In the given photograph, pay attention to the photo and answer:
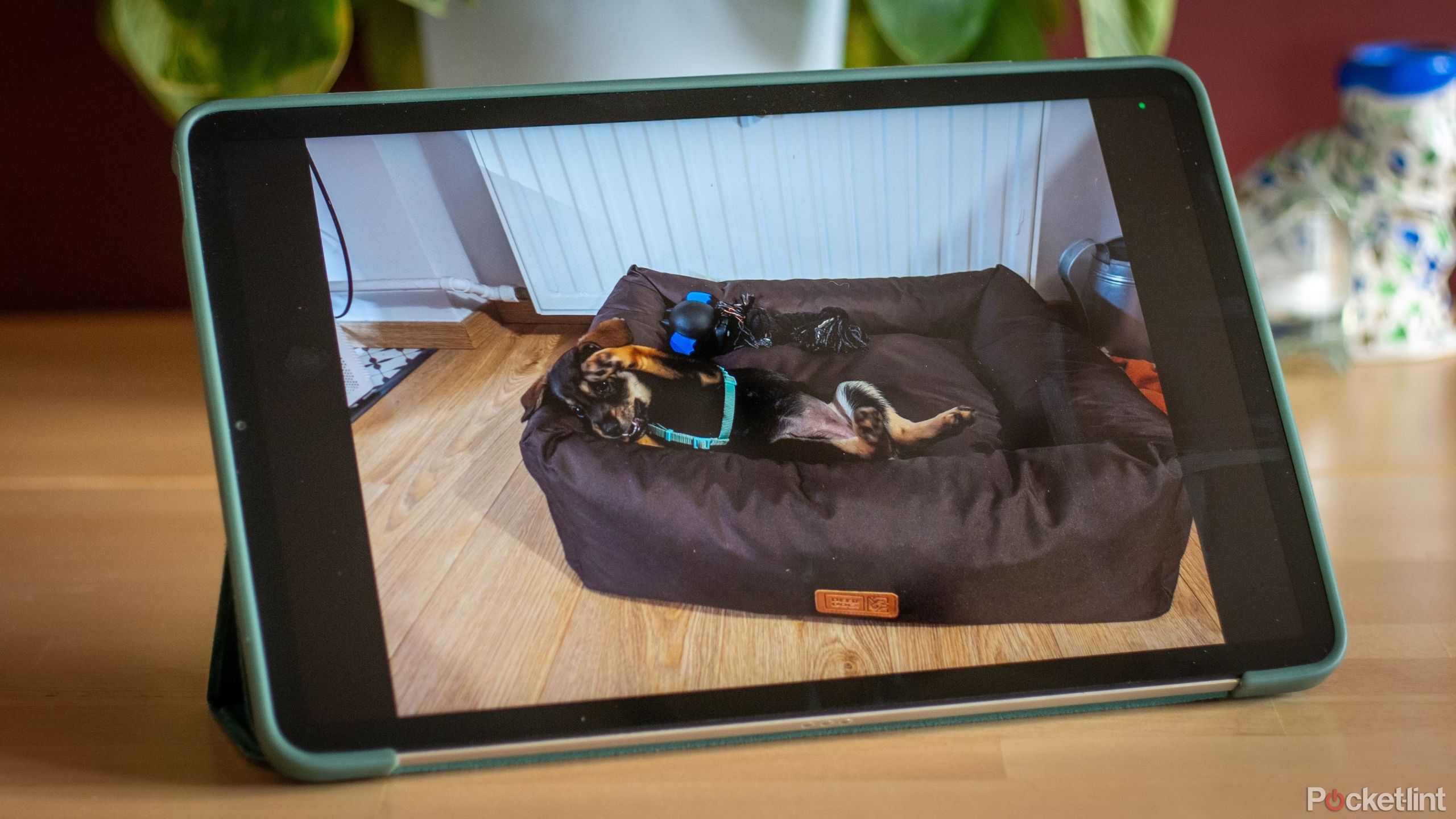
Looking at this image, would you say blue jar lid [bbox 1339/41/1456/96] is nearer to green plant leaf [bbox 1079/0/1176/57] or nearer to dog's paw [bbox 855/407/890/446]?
green plant leaf [bbox 1079/0/1176/57]

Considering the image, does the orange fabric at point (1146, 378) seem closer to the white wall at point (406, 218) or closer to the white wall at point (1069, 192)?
the white wall at point (1069, 192)

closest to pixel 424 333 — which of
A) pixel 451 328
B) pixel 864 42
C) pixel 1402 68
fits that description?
pixel 451 328

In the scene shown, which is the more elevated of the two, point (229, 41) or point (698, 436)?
point (229, 41)

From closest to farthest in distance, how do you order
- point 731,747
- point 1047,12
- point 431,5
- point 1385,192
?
point 731,747, point 431,5, point 1047,12, point 1385,192

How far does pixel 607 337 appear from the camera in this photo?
1.30 feet

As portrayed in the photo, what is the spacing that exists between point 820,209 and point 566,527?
0.17 m

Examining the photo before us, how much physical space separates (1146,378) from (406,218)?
311 millimetres

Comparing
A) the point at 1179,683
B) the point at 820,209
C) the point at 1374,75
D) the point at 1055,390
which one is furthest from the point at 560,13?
the point at 1374,75

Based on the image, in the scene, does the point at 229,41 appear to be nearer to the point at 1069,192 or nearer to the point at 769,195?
the point at 769,195

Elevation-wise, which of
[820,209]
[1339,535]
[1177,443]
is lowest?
[1339,535]

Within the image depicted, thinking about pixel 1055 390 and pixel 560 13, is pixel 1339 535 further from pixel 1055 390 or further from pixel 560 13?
pixel 560 13

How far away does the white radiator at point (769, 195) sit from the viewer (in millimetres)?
395

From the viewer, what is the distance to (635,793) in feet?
1.10

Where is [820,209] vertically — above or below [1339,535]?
above
